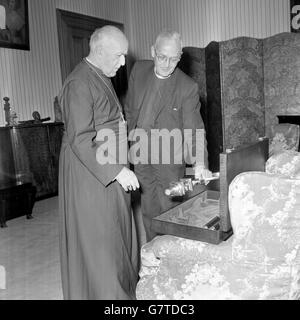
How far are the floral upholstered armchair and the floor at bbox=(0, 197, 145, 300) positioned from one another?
3.50ft

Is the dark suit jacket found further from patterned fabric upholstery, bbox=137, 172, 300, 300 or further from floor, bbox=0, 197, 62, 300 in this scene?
floor, bbox=0, 197, 62, 300

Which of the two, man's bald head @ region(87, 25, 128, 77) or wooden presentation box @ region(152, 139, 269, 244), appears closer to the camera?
wooden presentation box @ region(152, 139, 269, 244)

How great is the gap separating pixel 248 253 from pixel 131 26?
680 centimetres

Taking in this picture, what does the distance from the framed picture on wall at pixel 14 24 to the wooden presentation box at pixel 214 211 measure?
3.89 metres

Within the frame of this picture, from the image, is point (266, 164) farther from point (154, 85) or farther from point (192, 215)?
point (154, 85)

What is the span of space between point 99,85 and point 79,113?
0.61 feet

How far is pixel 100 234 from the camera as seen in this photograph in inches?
69.2

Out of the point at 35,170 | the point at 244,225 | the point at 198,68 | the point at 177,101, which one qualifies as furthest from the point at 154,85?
the point at 198,68

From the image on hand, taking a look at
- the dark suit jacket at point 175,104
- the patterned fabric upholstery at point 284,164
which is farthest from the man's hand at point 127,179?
the dark suit jacket at point 175,104

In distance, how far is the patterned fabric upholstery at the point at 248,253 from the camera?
1.25 metres

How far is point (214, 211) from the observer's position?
1785 millimetres

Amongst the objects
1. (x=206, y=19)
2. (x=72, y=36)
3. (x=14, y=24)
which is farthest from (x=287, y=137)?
(x=206, y=19)

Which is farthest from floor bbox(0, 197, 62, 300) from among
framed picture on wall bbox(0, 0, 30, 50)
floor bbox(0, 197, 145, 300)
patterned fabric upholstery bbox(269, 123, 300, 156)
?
framed picture on wall bbox(0, 0, 30, 50)

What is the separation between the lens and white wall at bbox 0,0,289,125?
5.00 m
